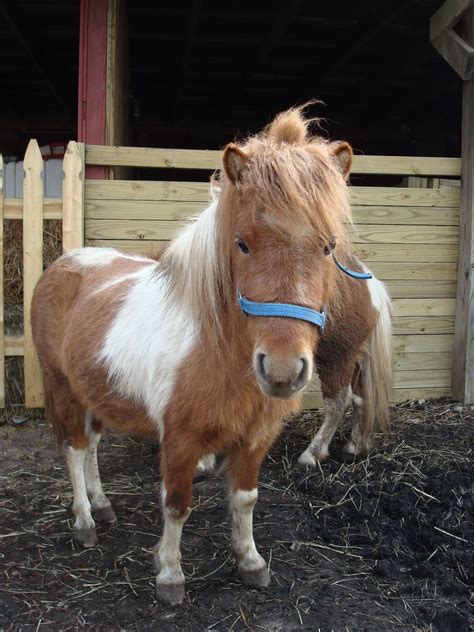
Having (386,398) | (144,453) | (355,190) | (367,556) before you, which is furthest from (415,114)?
(367,556)

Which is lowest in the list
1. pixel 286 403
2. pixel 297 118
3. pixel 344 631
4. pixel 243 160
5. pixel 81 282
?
pixel 344 631

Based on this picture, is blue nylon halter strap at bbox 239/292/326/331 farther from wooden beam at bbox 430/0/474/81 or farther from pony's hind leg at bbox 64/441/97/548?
wooden beam at bbox 430/0/474/81

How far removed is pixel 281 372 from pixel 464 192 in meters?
3.77

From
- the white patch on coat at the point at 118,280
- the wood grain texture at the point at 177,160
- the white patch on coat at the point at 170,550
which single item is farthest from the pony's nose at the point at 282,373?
the wood grain texture at the point at 177,160

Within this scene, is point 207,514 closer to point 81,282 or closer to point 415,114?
point 81,282

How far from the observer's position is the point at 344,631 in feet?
7.43

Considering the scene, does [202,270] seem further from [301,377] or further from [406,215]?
[406,215]

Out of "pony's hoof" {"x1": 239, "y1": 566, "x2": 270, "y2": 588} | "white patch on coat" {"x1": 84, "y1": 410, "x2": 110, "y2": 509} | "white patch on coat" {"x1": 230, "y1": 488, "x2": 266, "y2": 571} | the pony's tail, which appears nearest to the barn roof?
the pony's tail

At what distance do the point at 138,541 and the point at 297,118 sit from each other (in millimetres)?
2166

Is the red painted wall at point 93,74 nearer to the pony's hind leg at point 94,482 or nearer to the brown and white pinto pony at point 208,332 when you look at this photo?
the brown and white pinto pony at point 208,332

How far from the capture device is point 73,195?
4367 mm

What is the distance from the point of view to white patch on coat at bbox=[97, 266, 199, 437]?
2.36 m

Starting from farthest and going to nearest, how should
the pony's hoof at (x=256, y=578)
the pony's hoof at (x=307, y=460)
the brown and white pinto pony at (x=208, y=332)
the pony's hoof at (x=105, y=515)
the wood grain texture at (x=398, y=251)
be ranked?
the wood grain texture at (x=398, y=251) → the pony's hoof at (x=307, y=460) → the pony's hoof at (x=105, y=515) → the pony's hoof at (x=256, y=578) → the brown and white pinto pony at (x=208, y=332)

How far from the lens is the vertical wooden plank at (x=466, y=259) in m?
4.83
